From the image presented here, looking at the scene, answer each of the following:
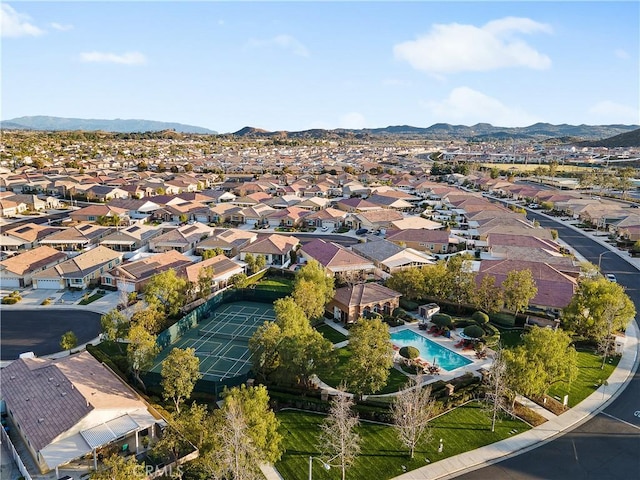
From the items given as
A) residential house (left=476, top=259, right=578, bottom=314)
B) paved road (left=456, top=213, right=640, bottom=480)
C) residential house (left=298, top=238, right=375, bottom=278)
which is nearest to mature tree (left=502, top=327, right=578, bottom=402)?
paved road (left=456, top=213, right=640, bottom=480)

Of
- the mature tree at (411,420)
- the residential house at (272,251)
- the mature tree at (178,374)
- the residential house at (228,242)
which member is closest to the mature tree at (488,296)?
the mature tree at (411,420)

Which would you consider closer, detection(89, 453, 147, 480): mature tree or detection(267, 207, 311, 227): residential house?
detection(89, 453, 147, 480): mature tree

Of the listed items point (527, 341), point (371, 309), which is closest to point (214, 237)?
point (371, 309)

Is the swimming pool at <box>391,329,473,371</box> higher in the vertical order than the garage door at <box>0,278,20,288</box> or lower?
lower

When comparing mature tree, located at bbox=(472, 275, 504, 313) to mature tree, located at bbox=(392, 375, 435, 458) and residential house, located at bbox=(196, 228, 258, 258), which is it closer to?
mature tree, located at bbox=(392, 375, 435, 458)

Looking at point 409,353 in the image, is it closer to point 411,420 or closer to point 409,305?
point 411,420

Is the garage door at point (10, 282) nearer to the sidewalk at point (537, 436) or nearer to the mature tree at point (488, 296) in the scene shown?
the sidewalk at point (537, 436)

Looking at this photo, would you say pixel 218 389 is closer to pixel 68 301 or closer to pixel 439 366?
pixel 439 366
